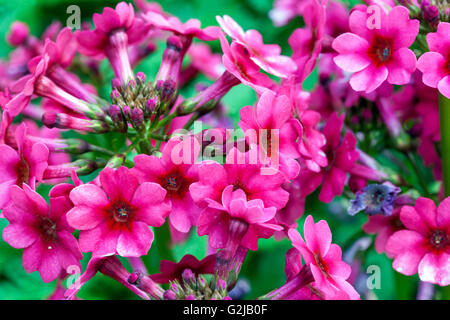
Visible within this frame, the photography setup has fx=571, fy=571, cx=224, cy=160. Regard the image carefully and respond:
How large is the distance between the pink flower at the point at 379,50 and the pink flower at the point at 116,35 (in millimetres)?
749

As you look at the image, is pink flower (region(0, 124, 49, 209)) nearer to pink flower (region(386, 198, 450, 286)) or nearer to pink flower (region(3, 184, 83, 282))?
pink flower (region(3, 184, 83, 282))

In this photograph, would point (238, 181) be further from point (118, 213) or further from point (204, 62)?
point (204, 62)

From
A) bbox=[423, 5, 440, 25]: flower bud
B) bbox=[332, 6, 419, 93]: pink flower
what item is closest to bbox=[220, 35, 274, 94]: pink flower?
bbox=[332, 6, 419, 93]: pink flower

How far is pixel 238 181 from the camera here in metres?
1.62

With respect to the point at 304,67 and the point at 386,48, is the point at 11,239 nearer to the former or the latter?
the point at 304,67

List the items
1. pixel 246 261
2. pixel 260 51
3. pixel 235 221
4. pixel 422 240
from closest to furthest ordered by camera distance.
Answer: pixel 235 221 < pixel 422 240 < pixel 260 51 < pixel 246 261

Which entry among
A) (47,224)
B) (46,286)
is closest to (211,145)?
(47,224)

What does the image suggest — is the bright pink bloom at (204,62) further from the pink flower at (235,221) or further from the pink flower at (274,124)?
the pink flower at (235,221)

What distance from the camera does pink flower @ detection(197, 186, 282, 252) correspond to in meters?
1.50

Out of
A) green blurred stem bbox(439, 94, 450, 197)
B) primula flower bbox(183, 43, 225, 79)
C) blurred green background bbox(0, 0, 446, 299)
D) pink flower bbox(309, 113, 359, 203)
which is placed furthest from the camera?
primula flower bbox(183, 43, 225, 79)

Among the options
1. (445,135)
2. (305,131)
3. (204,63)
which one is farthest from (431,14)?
(204,63)

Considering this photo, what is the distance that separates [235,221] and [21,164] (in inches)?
26.7

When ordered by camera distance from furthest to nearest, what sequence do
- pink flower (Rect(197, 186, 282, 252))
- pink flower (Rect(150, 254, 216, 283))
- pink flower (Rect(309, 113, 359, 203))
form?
pink flower (Rect(309, 113, 359, 203))
pink flower (Rect(150, 254, 216, 283))
pink flower (Rect(197, 186, 282, 252))

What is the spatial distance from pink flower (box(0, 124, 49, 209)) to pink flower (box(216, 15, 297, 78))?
27.9 inches
